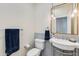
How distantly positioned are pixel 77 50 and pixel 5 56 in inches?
42.2

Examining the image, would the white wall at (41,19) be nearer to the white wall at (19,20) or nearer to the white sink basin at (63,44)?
the white wall at (19,20)

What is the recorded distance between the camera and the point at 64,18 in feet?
6.40

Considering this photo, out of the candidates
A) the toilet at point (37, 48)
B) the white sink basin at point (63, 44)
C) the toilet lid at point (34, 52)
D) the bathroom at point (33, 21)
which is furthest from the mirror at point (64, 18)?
the toilet lid at point (34, 52)

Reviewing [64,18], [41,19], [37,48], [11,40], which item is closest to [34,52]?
[37,48]

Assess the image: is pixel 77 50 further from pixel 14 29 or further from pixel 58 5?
pixel 14 29

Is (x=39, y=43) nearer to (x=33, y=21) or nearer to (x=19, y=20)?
(x=33, y=21)

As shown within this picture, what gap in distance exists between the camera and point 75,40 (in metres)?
1.84

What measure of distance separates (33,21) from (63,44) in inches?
23.4

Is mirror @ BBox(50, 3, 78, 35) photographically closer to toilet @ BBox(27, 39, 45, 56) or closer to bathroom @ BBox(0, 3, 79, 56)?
bathroom @ BBox(0, 3, 79, 56)

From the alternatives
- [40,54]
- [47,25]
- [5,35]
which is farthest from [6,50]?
[47,25]

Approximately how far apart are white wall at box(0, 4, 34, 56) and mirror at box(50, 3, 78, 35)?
353 millimetres

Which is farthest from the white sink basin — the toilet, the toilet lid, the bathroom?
the toilet lid

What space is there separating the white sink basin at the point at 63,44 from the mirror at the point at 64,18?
143 mm

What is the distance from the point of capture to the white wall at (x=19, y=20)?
193 cm
